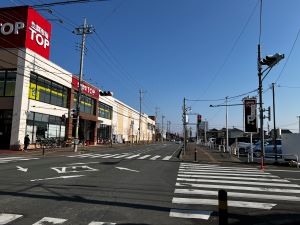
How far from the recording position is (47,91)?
39.2m

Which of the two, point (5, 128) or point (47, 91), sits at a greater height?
point (47, 91)

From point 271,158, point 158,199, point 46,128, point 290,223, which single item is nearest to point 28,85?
point 46,128

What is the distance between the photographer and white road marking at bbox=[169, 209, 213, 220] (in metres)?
8.04

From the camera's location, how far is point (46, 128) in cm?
3909

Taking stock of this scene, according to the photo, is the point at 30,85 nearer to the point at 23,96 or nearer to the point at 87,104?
the point at 23,96

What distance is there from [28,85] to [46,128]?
6434 millimetres

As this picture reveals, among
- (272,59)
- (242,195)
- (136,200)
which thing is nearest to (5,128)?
(272,59)

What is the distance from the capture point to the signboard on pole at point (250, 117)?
26359 mm

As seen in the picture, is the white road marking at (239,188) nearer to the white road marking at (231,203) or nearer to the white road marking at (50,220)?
the white road marking at (231,203)

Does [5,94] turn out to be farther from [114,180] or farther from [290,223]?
[290,223]

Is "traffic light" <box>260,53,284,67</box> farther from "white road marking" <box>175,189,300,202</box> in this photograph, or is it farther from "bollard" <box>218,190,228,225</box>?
"bollard" <box>218,190,228,225</box>

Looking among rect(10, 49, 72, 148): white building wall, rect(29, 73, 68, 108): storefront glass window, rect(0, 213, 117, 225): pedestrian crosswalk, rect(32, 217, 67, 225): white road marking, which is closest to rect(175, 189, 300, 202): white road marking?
rect(0, 213, 117, 225): pedestrian crosswalk

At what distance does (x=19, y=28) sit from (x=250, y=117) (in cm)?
2371

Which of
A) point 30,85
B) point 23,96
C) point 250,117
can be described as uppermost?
point 30,85
